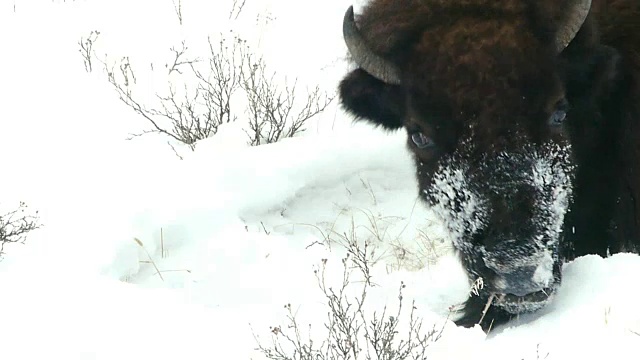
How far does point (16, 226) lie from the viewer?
201 inches

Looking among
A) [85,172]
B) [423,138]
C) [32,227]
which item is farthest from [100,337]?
[85,172]

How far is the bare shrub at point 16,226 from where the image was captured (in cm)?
490

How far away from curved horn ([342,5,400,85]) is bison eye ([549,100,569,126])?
2.72ft

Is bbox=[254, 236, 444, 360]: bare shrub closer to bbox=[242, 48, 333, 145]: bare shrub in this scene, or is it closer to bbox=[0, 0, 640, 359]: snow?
bbox=[0, 0, 640, 359]: snow

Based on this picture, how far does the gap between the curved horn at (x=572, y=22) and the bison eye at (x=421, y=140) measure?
750 mm

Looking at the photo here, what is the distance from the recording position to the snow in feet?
12.5

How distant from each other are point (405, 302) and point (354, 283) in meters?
0.40

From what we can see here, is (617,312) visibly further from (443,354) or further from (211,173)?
(211,173)

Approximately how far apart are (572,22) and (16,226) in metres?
3.17

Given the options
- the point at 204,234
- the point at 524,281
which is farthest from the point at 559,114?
the point at 204,234

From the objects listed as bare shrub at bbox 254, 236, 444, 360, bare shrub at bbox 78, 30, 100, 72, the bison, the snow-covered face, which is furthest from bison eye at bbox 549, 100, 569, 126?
bare shrub at bbox 78, 30, 100, 72

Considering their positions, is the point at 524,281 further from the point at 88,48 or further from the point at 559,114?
the point at 88,48

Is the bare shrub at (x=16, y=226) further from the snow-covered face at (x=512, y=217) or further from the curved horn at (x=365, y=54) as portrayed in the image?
the snow-covered face at (x=512, y=217)

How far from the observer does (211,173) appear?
6.21 metres
